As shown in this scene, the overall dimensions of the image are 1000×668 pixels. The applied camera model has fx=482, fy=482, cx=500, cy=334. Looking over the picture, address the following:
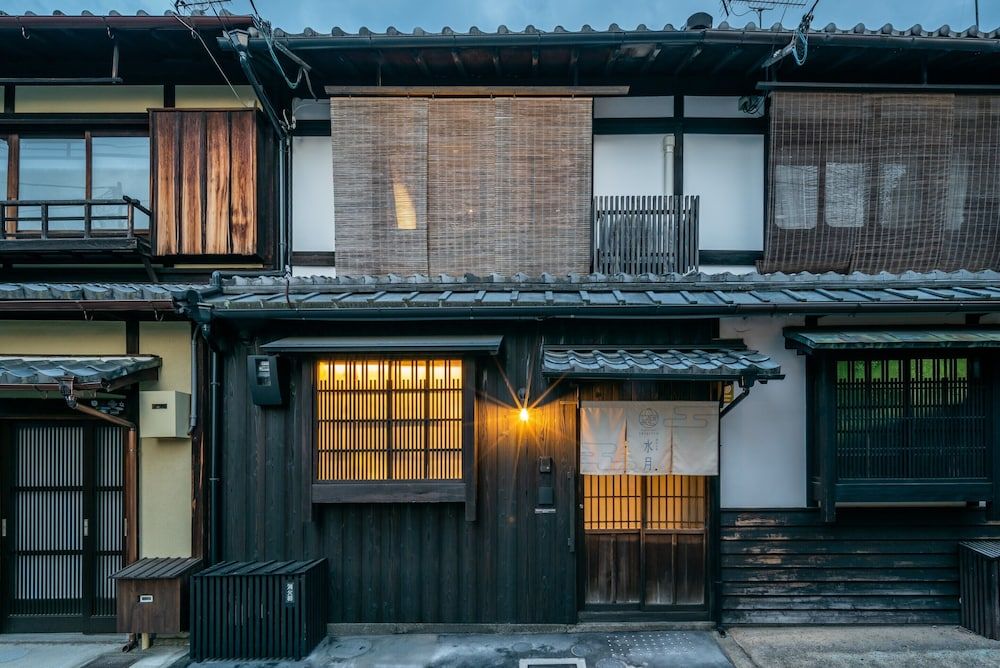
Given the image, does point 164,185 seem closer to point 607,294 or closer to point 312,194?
point 312,194

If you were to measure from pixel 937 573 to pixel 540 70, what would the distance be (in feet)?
28.8

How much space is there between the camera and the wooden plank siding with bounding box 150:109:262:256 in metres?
6.88

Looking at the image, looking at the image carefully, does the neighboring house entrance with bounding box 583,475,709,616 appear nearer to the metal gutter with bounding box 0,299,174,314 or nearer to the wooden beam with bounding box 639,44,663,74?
the wooden beam with bounding box 639,44,663,74

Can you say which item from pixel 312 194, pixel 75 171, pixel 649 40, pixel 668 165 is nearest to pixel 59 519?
pixel 75 171

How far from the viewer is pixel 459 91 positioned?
693cm

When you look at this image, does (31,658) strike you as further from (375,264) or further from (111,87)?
(111,87)

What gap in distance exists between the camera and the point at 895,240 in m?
6.87

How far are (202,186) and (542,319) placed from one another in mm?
A: 5212

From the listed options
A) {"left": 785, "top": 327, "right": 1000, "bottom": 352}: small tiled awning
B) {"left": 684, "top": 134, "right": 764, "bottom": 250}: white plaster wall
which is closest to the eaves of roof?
{"left": 684, "top": 134, "right": 764, "bottom": 250}: white plaster wall

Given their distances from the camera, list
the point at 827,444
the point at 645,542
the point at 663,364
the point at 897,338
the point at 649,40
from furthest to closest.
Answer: the point at 645,542, the point at 649,40, the point at 827,444, the point at 897,338, the point at 663,364

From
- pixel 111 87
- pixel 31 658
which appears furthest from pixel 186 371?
pixel 111 87

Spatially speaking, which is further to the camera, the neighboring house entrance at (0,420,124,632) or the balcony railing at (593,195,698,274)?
the balcony railing at (593,195,698,274)

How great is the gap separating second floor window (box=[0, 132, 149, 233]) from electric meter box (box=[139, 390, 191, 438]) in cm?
297

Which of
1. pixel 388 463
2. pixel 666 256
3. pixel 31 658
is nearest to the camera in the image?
pixel 31 658
